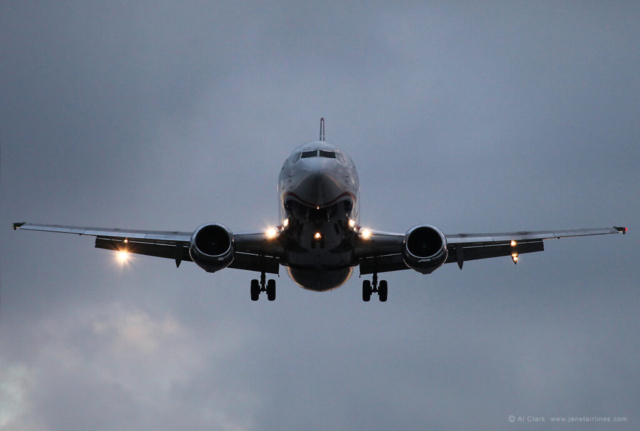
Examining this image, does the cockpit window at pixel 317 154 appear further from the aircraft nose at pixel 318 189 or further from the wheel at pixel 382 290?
the wheel at pixel 382 290

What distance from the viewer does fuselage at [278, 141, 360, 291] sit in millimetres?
24922

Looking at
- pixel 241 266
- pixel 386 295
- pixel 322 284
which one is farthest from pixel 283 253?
pixel 386 295

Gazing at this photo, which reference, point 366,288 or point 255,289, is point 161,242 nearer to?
point 255,289

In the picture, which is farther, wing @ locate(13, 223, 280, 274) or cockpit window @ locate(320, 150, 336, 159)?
wing @ locate(13, 223, 280, 274)

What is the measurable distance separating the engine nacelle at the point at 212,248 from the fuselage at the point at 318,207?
2243mm

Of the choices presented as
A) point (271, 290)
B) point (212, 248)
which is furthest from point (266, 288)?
point (212, 248)

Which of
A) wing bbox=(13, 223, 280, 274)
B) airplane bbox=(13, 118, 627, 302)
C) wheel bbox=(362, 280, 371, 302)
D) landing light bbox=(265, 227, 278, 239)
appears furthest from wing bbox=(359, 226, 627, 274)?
wing bbox=(13, 223, 280, 274)

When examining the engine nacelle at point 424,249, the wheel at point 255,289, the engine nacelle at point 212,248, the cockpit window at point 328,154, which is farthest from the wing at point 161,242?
the engine nacelle at point 424,249

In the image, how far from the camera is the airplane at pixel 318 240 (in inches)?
1003

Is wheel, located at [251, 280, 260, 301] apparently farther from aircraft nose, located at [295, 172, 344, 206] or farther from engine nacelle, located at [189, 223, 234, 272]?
aircraft nose, located at [295, 172, 344, 206]

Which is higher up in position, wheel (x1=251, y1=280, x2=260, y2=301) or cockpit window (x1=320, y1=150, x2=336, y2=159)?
cockpit window (x1=320, y1=150, x2=336, y2=159)

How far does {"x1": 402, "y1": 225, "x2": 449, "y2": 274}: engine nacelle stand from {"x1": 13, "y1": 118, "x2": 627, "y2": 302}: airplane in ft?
0.11

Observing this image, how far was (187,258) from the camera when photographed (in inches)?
1266

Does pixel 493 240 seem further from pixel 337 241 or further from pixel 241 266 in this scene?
pixel 241 266
